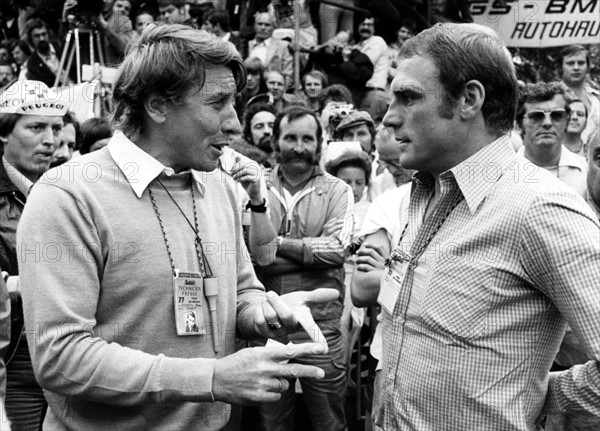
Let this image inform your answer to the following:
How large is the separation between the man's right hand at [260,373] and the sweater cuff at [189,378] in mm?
27

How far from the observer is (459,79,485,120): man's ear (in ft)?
7.98

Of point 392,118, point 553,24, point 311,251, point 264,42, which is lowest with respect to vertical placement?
point 311,251

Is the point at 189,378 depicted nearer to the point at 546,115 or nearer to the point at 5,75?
the point at 546,115

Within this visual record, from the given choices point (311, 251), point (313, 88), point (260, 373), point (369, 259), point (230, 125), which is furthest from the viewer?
point (313, 88)

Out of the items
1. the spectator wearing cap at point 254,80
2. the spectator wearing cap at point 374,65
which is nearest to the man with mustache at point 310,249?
the spectator wearing cap at point 254,80

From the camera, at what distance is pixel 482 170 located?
2.42 m

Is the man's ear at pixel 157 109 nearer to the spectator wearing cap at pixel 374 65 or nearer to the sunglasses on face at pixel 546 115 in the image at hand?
the sunglasses on face at pixel 546 115

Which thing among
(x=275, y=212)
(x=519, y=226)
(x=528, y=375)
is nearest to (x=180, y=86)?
(x=519, y=226)

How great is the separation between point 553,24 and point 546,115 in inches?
131

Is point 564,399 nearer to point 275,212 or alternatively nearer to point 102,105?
point 275,212

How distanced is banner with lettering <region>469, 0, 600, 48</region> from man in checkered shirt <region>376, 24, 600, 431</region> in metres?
6.23

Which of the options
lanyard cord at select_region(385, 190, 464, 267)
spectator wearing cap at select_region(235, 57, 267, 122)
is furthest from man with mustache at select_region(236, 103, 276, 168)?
lanyard cord at select_region(385, 190, 464, 267)

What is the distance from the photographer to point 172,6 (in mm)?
11766

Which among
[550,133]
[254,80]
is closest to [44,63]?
[254,80]
